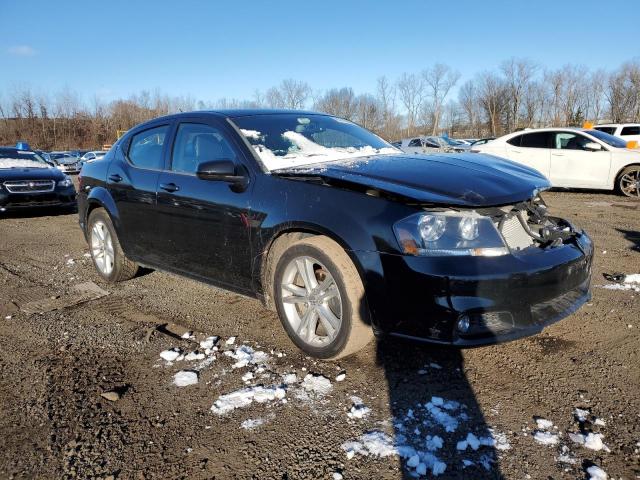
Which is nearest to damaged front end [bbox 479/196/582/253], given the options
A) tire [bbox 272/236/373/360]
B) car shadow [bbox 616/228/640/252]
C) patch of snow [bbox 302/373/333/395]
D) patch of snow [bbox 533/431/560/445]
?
tire [bbox 272/236/373/360]

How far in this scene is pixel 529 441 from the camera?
2.19 metres

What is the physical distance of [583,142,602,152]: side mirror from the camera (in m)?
10.2

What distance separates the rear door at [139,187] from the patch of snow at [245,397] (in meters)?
1.85

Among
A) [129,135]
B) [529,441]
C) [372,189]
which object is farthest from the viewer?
[129,135]

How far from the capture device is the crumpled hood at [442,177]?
2.70 metres

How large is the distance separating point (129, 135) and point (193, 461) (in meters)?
3.44

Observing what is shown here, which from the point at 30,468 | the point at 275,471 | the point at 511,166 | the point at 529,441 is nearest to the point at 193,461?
the point at 275,471

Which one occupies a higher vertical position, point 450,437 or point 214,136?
point 214,136

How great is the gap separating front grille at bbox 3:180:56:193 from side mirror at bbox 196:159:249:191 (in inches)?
300

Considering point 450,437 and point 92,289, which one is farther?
point 92,289

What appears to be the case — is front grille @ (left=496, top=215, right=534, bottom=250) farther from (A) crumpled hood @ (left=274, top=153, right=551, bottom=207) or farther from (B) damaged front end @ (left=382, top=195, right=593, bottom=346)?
(A) crumpled hood @ (left=274, top=153, right=551, bottom=207)

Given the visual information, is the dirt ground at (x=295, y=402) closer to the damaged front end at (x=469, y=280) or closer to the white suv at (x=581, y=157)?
the damaged front end at (x=469, y=280)

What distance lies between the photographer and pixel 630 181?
9914 millimetres

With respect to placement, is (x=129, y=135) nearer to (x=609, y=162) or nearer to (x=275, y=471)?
(x=275, y=471)
